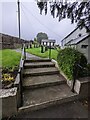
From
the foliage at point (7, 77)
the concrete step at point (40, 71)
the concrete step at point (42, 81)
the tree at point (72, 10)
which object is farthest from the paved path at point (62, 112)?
the tree at point (72, 10)

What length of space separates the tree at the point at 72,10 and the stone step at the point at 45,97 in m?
3.59

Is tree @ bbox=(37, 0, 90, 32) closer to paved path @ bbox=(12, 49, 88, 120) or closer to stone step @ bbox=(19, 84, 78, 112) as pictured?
stone step @ bbox=(19, 84, 78, 112)

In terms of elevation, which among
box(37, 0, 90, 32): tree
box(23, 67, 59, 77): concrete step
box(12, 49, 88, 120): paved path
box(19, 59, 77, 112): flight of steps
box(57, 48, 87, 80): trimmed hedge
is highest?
box(37, 0, 90, 32): tree

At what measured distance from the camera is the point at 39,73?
5.60 meters

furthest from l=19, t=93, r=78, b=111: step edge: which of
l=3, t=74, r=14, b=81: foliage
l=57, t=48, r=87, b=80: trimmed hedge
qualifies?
l=3, t=74, r=14, b=81: foliage

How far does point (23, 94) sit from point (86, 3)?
196 inches

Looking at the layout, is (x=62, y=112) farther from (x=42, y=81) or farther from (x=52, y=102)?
(x=42, y=81)

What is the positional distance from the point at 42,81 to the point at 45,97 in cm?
89

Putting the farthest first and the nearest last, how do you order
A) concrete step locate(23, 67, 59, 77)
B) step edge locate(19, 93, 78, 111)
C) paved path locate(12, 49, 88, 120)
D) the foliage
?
concrete step locate(23, 67, 59, 77), the foliage, step edge locate(19, 93, 78, 111), paved path locate(12, 49, 88, 120)

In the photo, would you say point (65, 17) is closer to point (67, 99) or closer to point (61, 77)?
point (61, 77)

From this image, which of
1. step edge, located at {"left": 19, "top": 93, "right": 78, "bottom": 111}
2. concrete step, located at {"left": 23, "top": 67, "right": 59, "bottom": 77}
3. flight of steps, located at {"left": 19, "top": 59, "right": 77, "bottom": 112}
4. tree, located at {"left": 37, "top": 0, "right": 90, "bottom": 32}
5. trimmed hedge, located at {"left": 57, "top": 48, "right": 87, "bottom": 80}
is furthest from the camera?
tree, located at {"left": 37, "top": 0, "right": 90, "bottom": 32}

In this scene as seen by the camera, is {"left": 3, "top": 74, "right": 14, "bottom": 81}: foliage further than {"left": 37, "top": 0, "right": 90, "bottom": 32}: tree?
No

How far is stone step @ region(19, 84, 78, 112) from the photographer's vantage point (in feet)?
12.6

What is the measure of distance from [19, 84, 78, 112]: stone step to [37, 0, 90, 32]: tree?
3588mm
